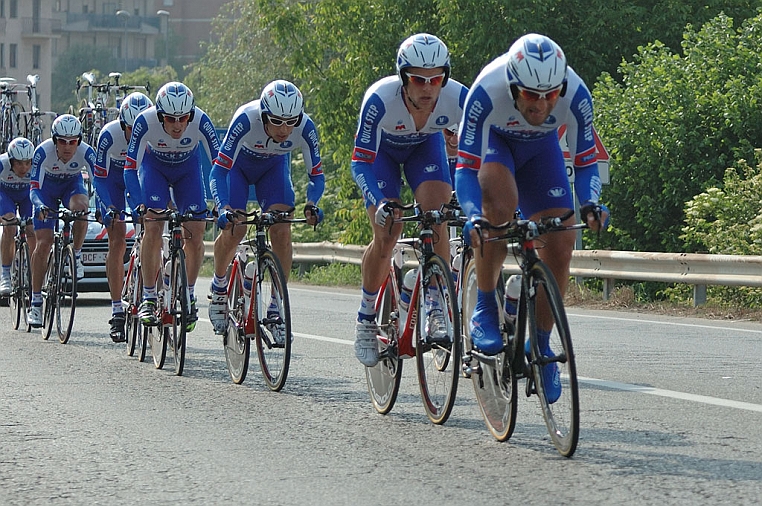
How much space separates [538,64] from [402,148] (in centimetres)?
245

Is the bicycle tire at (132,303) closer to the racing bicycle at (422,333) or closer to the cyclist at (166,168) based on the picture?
the cyclist at (166,168)

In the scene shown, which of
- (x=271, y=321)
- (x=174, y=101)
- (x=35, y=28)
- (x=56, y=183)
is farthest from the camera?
(x=35, y=28)

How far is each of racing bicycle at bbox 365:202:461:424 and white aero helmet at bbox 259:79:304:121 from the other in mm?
1686

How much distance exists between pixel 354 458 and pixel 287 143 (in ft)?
13.6

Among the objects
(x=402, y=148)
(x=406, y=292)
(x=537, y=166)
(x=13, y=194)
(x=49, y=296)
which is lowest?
(x=49, y=296)

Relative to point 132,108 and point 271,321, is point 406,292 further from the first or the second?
point 132,108

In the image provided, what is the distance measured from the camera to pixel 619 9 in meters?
29.2

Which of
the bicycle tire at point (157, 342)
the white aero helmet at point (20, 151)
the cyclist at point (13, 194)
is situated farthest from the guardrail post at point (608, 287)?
the bicycle tire at point (157, 342)

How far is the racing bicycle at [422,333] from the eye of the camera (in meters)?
8.07

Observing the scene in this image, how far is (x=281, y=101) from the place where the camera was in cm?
1023

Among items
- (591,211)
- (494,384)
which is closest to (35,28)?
(494,384)

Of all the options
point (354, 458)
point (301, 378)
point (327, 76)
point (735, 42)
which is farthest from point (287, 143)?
point (327, 76)

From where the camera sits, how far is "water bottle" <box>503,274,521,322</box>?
7375 millimetres

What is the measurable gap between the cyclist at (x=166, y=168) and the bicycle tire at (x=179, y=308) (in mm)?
236
